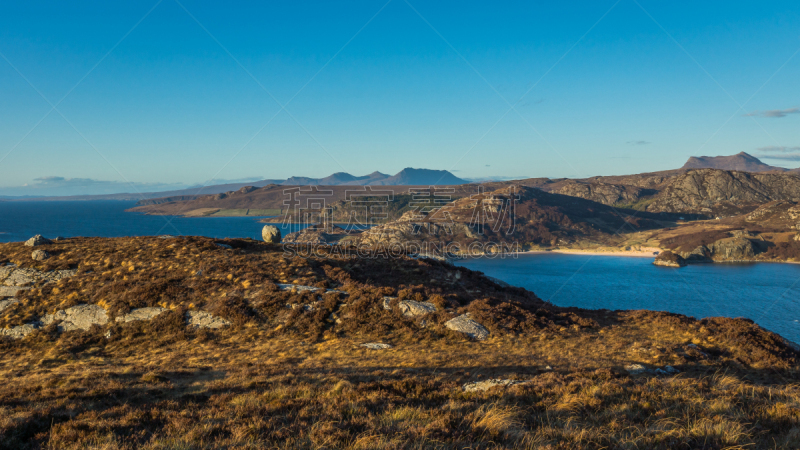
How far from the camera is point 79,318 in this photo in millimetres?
23938

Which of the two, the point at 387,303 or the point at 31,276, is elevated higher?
the point at 31,276

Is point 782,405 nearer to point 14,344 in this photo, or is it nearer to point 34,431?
point 34,431

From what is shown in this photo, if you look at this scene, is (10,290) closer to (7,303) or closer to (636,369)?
(7,303)

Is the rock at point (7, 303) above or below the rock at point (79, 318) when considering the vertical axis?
above

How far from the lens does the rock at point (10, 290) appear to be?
85.4 feet

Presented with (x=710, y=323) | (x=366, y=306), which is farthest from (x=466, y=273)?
(x=710, y=323)

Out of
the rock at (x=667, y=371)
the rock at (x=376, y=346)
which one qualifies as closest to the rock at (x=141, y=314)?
the rock at (x=376, y=346)

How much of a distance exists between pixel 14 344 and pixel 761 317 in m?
167

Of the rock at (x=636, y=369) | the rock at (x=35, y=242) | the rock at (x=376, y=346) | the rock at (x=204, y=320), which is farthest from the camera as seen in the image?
the rock at (x=35, y=242)

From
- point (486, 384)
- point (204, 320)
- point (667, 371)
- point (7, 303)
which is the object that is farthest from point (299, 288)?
point (667, 371)

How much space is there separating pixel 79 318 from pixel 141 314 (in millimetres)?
3941

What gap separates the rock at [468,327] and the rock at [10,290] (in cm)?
3033

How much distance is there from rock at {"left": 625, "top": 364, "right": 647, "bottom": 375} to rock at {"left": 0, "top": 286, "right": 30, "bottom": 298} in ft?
127

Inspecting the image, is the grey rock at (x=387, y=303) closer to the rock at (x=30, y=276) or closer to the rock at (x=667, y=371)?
the rock at (x=667, y=371)
